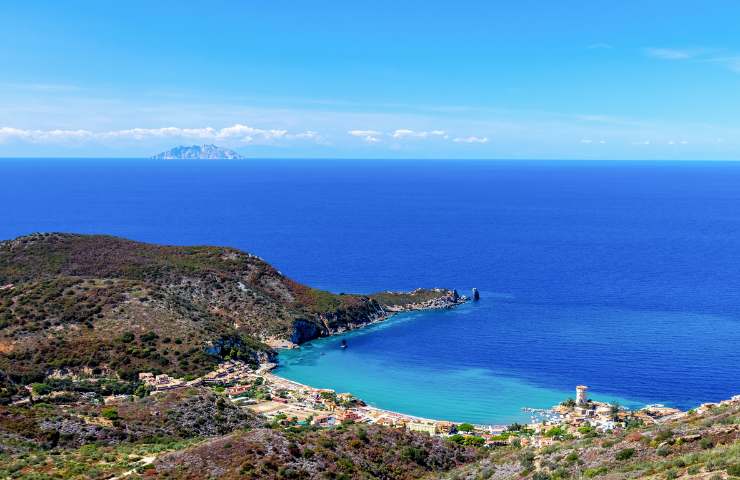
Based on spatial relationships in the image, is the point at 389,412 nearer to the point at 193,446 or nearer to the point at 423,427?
the point at 423,427

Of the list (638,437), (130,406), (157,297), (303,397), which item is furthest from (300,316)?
(638,437)

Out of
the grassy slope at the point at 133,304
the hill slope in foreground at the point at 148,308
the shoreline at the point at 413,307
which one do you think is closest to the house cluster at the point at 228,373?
the hill slope in foreground at the point at 148,308

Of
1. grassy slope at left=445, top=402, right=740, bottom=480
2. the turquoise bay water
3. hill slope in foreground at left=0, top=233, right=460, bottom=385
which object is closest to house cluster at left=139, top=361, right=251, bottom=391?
hill slope in foreground at left=0, top=233, right=460, bottom=385

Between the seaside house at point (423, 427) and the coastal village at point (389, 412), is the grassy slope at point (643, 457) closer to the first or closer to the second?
the coastal village at point (389, 412)

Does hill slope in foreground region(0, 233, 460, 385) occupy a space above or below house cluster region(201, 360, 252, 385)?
above

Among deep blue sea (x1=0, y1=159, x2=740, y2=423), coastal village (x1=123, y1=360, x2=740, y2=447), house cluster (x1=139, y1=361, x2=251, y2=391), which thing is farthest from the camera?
deep blue sea (x1=0, y1=159, x2=740, y2=423)

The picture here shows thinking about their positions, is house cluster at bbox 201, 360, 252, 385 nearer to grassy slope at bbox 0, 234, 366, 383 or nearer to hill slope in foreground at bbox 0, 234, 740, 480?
hill slope in foreground at bbox 0, 234, 740, 480

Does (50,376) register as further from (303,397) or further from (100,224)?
(100,224)

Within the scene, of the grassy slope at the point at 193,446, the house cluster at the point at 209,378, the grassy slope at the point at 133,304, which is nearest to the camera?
the grassy slope at the point at 193,446
